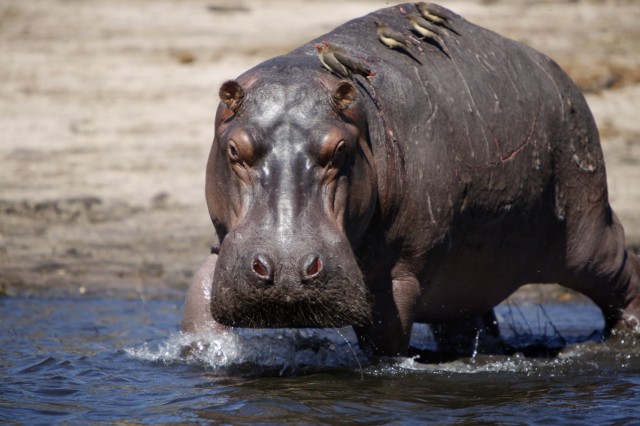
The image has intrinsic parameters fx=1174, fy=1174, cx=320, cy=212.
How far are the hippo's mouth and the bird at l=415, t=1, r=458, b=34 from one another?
75.5 inches

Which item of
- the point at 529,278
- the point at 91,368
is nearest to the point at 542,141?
the point at 529,278

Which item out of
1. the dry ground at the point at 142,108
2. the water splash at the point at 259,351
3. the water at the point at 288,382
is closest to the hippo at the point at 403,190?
the water splash at the point at 259,351

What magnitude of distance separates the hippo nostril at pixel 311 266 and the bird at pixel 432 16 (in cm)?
207

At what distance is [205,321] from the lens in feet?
18.0

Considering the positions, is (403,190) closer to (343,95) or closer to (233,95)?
(343,95)

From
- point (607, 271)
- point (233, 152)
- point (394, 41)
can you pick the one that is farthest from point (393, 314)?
point (607, 271)

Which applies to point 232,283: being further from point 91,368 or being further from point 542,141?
point 542,141

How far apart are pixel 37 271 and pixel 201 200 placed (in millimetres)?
1688

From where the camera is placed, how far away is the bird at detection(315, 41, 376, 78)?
5289 millimetres

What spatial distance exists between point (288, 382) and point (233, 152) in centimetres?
123

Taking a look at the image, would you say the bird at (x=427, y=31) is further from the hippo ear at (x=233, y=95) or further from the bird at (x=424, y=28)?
the hippo ear at (x=233, y=95)

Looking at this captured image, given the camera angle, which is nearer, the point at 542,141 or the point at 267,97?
the point at 267,97

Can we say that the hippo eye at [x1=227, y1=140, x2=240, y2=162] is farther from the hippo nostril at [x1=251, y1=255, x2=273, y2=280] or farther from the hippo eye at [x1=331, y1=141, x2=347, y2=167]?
the hippo nostril at [x1=251, y1=255, x2=273, y2=280]

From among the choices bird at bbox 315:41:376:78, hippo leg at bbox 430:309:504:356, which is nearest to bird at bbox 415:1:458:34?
bird at bbox 315:41:376:78
